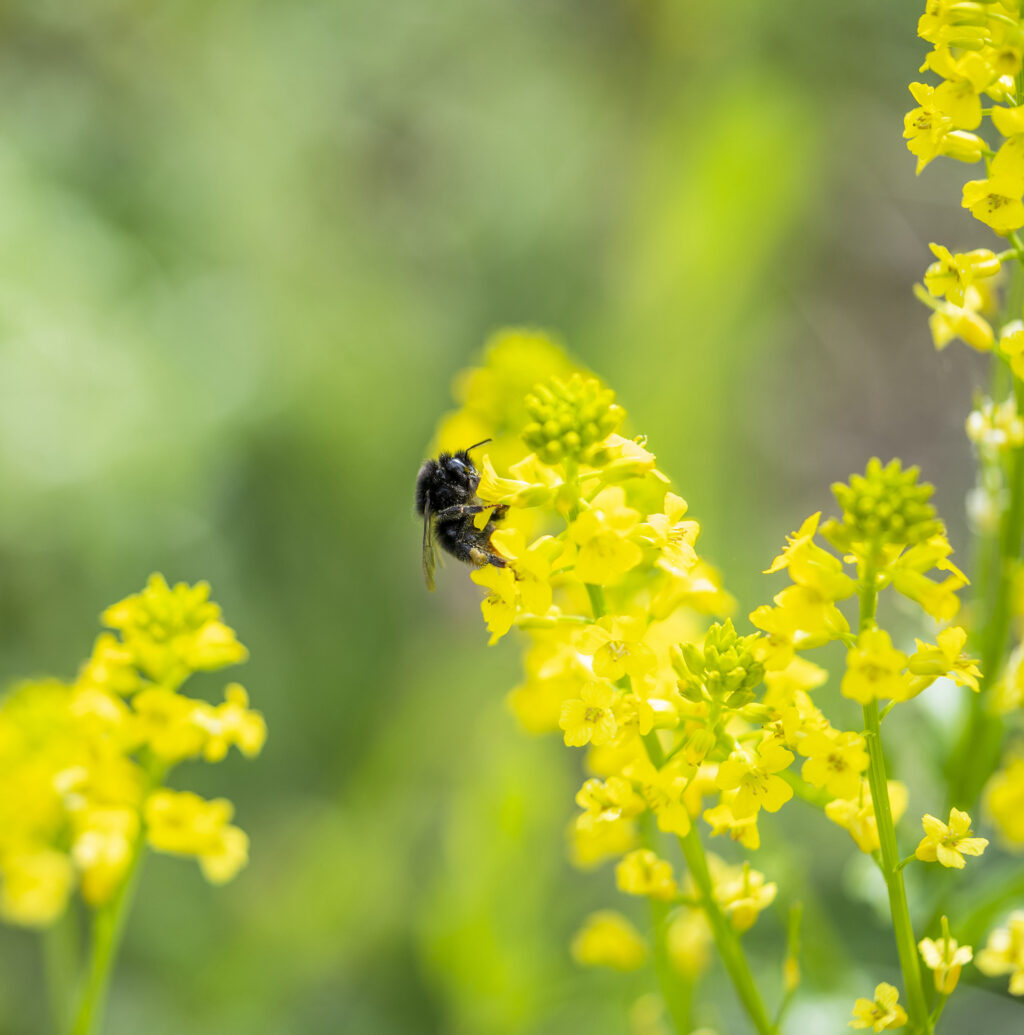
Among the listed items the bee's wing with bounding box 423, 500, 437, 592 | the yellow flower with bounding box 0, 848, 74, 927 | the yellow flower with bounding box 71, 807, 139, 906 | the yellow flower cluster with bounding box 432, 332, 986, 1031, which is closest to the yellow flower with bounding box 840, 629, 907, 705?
the yellow flower cluster with bounding box 432, 332, 986, 1031

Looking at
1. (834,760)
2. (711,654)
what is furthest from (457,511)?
(834,760)

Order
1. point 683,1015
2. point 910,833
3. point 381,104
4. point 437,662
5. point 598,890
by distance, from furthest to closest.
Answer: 1. point 381,104
2. point 437,662
3. point 598,890
4. point 910,833
5. point 683,1015

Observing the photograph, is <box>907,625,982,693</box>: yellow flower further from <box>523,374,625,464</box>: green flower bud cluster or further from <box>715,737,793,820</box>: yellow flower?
<box>523,374,625,464</box>: green flower bud cluster

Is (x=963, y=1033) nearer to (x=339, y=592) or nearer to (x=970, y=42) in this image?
(x=970, y=42)

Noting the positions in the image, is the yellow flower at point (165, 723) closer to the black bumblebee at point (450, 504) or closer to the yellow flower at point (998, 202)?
the black bumblebee at point (450, 504)

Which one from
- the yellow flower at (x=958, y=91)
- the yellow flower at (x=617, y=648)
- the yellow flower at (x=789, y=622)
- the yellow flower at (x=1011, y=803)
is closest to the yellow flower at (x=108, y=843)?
the yellow flower at (x=617, y=648)

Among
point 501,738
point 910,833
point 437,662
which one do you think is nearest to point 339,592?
point 437,662
